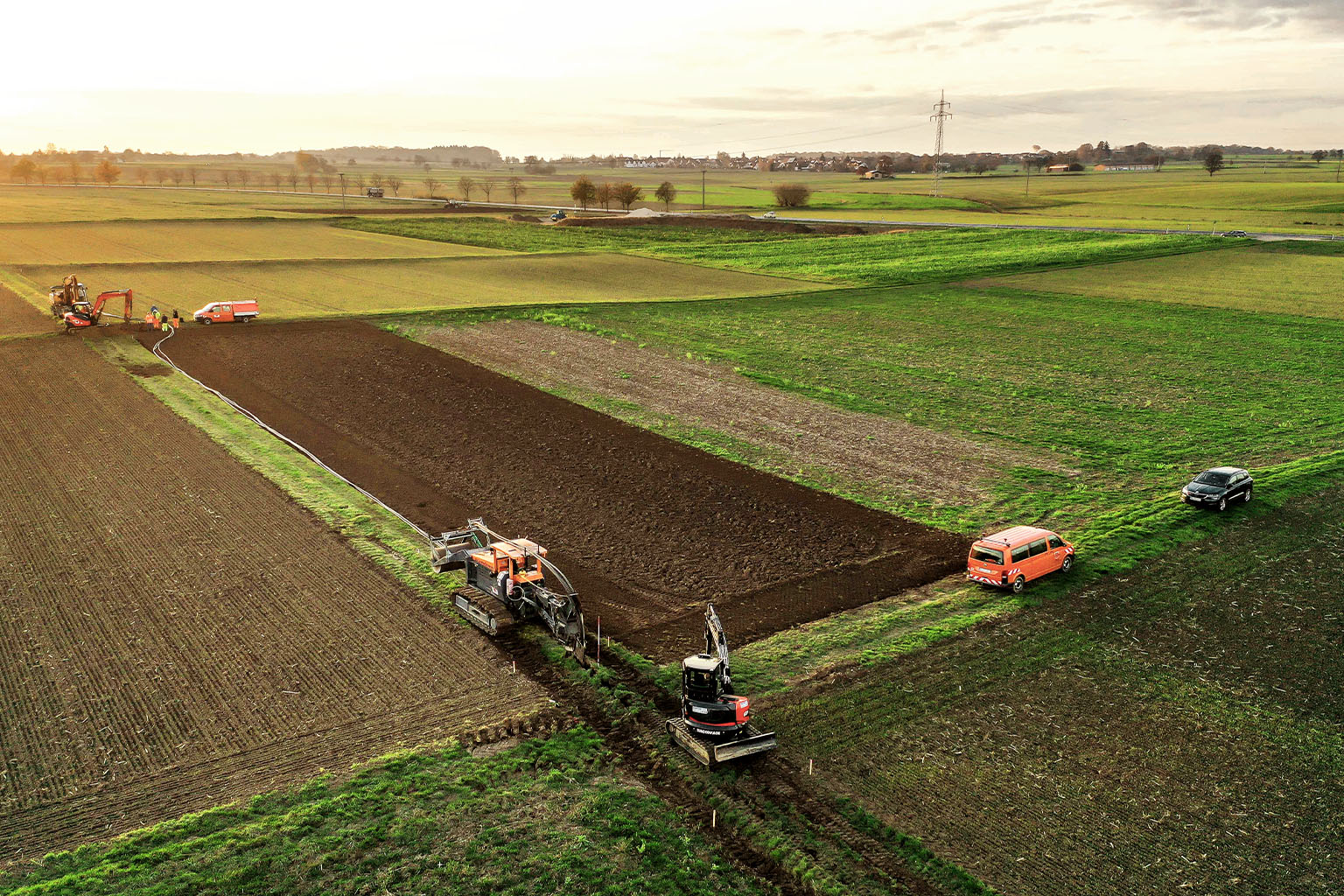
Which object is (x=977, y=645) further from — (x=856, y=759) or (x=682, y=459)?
(x=682, y=459)

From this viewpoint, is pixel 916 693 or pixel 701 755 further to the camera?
pixel 916 693

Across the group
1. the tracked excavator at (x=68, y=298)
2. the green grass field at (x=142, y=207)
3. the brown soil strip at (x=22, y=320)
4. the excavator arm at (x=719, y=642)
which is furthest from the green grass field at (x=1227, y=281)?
the green grass field at (x=142, y=207)

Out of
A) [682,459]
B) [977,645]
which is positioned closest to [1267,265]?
[682,459]

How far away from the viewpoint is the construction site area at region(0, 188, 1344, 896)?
16406 mm

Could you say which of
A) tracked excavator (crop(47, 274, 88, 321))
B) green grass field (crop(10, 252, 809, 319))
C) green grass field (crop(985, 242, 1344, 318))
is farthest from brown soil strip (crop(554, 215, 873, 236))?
tracked excavator (crop(47, 274, 88, 321))

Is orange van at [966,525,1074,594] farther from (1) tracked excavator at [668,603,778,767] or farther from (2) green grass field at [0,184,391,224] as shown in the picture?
(2) green grass field at [0,184,391,224]

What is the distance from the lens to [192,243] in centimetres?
11056

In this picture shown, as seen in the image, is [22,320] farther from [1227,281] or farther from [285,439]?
[1227,281]

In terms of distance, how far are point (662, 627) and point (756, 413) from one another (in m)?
20.7

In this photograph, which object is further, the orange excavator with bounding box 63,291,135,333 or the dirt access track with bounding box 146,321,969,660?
the orange excavator with bounding box 63,291,135,333

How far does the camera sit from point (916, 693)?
21094 mm

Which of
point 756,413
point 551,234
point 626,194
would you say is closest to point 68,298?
point 756,413

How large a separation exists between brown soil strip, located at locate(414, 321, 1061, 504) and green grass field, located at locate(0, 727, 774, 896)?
61.3ft

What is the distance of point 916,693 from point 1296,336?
56040 millimetres
